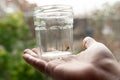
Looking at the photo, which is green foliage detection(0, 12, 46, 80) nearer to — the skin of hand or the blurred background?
the blurred background

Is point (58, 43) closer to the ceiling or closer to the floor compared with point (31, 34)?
closer to the ceiling

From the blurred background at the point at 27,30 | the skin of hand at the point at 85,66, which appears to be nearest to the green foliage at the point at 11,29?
the blurred background at the point at 27,30

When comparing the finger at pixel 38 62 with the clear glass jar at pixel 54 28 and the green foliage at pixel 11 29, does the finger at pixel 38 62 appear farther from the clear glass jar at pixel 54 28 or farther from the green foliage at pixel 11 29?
the green foliage at pixel 11 29

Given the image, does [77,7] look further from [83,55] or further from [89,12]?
[83,55]

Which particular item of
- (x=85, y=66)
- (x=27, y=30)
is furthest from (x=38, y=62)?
(x=27, y=30)

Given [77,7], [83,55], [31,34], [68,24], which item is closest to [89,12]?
[77,7]

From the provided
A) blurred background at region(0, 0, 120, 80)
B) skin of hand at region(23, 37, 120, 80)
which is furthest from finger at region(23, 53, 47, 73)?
blurred background at region(0, 0, 120, 80)

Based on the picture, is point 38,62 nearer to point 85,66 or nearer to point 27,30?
point 85,66
